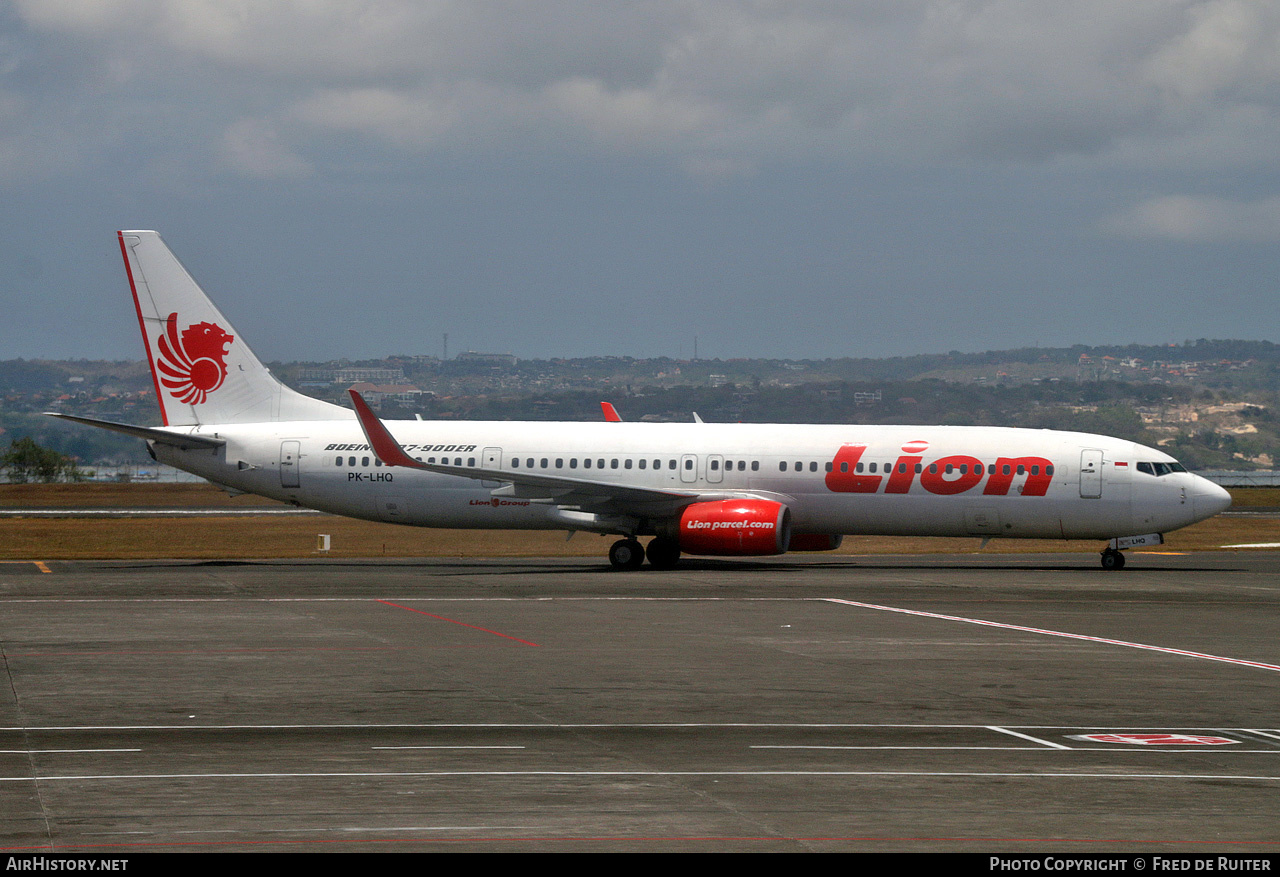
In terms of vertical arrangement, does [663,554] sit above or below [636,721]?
below

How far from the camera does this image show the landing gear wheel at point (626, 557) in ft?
135

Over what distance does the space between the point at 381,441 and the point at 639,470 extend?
7.57 meters

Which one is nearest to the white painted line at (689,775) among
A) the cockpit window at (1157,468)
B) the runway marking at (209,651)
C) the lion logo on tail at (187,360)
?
the runway marking at (209,651)

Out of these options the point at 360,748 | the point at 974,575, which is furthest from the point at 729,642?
the point at 974,575

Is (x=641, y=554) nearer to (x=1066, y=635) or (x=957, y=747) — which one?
(x=1066, y=635)

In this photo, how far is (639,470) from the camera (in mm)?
42000

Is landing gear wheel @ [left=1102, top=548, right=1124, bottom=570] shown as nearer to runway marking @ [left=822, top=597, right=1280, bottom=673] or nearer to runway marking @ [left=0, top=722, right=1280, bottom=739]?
runway marking @ [left=822, top=597, right=1280, bottom=673]

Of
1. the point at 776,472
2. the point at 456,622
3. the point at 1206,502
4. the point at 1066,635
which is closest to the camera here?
the point at 1066,635

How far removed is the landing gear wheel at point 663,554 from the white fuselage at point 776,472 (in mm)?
898

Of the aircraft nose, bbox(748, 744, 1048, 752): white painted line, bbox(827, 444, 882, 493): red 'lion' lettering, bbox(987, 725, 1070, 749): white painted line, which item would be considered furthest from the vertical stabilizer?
bbox(748, 744, 1048, 752): white painted line

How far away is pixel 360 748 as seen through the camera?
1416 cm

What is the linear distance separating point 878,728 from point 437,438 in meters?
29.7

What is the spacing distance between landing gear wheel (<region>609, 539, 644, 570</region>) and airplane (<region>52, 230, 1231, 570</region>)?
4cm

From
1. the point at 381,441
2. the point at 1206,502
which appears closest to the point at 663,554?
the point at 381,441
